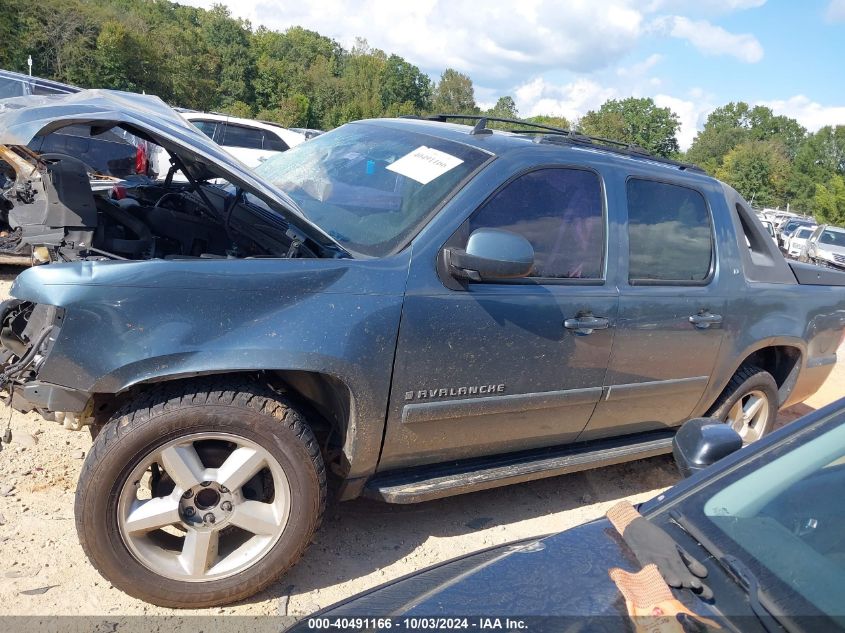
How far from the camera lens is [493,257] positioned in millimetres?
2637

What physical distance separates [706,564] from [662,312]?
2035 mm

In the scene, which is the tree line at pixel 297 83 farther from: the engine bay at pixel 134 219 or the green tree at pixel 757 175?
the engine bay at pixel 134 219

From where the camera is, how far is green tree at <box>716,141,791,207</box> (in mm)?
63188

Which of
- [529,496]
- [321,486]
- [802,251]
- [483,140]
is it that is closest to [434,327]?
Result: [321,486]

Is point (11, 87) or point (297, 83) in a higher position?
point (297, 83)

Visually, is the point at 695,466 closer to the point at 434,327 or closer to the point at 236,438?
the point at 434,327

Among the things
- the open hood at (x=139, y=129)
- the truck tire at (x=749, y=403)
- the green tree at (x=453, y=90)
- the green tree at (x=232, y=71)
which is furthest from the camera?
the green tree at (x=453, y=90)

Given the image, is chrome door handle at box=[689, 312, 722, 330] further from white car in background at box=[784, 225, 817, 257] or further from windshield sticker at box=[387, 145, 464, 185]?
white car in background at box=[784, 225, 817, 257]

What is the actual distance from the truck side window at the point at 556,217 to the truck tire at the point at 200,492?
1.26 m

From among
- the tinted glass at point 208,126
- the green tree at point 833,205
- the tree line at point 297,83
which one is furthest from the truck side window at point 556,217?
the green tree at point 833,205

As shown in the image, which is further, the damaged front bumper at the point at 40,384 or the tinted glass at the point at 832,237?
the tinted glass at the point at 832,237

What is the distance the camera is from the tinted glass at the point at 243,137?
41.4ft

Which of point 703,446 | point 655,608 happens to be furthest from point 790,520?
point 655,608

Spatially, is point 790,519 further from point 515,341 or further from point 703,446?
point 515,341
